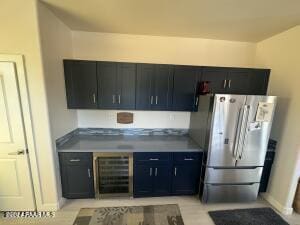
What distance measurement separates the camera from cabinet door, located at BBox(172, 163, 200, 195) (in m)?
2.58

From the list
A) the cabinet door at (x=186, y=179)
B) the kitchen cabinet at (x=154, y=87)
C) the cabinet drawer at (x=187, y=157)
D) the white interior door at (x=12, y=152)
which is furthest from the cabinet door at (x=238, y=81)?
the white interior door at (x=12, y=152)

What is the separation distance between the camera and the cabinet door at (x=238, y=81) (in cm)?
271

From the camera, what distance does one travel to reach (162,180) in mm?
2588

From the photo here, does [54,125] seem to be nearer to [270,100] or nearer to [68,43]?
[68,43]

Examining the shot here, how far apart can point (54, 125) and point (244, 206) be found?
3.19 m

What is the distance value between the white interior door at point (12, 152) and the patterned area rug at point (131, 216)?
805 mm

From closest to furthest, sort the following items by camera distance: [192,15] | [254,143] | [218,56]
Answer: [192,15]
[254,143]
[218,56]

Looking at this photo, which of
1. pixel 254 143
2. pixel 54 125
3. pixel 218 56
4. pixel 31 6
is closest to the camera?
pixel 31 6

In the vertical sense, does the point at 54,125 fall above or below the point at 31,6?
below

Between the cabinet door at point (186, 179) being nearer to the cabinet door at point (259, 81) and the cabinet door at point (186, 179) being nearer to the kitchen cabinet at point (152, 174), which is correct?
the kitchen cabinet at point (152, 174)

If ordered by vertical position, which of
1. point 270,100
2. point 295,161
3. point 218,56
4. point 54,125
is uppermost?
point 218,56

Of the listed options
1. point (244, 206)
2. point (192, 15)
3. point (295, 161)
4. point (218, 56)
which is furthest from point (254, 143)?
point (192, 15)

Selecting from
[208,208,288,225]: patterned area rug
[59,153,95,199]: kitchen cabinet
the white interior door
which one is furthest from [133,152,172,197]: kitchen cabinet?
the white interior door

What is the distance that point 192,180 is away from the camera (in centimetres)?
262
